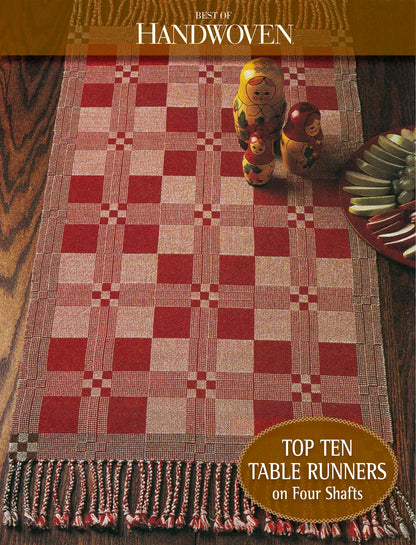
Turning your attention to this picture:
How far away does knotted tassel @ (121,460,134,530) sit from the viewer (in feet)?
2.50

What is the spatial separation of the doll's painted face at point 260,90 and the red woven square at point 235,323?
Answer: 12.3 inches

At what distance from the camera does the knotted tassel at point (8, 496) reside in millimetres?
768

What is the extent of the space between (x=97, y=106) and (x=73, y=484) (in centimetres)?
63

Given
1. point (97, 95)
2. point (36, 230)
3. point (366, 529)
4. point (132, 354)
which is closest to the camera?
point (366, 529)

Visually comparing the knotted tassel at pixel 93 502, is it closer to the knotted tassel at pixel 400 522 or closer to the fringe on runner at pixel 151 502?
the fringe on runner at pixel 151 502

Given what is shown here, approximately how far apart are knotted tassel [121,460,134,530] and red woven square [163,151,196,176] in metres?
0.47

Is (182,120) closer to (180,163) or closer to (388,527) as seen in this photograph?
(180,163)

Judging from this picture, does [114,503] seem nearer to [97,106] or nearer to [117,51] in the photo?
[97,106]

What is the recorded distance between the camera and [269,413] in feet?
2.69

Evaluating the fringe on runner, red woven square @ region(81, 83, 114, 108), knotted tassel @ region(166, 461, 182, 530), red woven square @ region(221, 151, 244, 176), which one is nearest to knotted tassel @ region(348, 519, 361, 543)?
the fringe on runner

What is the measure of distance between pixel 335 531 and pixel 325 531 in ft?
0.04

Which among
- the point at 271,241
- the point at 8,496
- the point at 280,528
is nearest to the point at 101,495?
the point at 8,496

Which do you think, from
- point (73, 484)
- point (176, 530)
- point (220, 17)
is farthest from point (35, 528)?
point (220, 17)

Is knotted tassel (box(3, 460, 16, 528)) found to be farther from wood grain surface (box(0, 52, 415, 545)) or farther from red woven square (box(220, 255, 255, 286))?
red woven square (box(220, 255, 255, 286))
